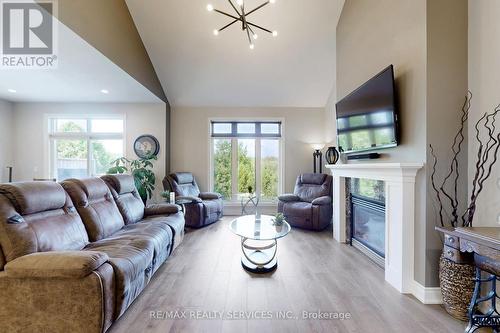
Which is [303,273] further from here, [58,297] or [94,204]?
[94,204]

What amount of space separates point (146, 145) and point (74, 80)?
1800 mm

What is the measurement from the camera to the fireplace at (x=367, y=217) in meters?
2.96

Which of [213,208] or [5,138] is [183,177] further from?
[5,138]

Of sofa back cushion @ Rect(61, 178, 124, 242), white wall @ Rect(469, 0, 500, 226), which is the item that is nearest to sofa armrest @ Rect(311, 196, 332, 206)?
white wall @ Rect(469, 0, 500, 226)

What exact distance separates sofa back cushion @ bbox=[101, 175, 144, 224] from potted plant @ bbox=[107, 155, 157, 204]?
168cm

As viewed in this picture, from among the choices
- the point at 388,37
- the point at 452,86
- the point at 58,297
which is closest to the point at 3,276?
→ the point at 58,297

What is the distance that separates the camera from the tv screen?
8.13ft

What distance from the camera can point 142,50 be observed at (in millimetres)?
4309

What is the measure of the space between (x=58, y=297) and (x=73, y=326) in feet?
0.73

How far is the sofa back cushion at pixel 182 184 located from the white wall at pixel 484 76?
14.9 feet

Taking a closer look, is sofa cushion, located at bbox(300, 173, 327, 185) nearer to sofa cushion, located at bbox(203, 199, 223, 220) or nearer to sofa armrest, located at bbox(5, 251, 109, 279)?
sofa cushion, located at bbox(203, 199, 223, 220)

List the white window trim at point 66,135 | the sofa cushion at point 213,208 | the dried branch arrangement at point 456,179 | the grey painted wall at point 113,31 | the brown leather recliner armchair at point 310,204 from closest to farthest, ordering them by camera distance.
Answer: the dried branch arrangement at point 456,179 < the grey painted wall at point 113,31 < the brown leather recliner armchair at point 310,204 < the sofa cushion at point 213,208 < the white window trim at point 66,135

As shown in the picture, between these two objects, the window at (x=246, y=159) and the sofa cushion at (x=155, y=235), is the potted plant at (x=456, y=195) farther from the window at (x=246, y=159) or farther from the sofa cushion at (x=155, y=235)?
the window at (x=246, y=159)

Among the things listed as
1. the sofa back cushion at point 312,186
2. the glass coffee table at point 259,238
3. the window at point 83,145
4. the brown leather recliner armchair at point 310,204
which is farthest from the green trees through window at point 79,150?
the sofa back cushion at point 312,186
